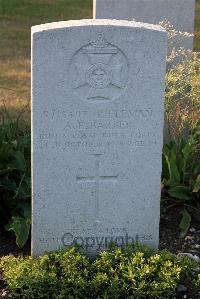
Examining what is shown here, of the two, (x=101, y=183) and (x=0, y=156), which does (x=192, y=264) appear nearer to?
(x=101, y=183)

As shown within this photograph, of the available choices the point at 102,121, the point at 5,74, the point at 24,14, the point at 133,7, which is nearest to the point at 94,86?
the point at 102,121

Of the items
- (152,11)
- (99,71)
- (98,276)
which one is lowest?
(98,276)

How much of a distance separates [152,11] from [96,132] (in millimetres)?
2331

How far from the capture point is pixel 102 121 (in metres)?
4.57

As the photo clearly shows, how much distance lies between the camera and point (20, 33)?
12.1 m

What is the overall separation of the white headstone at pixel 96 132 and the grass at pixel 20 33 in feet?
9.27

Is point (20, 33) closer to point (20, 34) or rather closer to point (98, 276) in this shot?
point (20, 34)

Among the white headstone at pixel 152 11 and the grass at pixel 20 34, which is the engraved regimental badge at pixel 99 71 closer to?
the white headstone at pixel 152 11

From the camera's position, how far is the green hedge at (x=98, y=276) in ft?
14.4

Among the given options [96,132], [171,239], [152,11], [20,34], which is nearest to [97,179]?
[96,132]

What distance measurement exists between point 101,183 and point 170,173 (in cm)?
100

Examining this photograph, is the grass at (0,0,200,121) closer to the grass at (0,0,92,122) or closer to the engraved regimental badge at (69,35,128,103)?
the grass at (0,0,92,122)

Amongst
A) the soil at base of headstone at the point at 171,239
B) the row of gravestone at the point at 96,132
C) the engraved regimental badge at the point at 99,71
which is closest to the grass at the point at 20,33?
the soil at base of headstone at the point at 171,239

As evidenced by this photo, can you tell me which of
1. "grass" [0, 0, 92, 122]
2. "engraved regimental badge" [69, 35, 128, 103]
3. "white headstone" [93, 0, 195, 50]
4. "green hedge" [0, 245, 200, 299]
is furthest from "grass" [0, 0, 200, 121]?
"green hedge" [0, 245, 200, 299]
